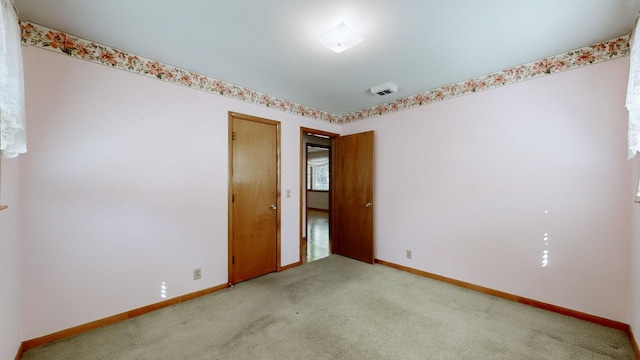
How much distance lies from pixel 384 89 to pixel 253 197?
2101mm

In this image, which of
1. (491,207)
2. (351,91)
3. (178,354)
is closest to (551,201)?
(491,207)

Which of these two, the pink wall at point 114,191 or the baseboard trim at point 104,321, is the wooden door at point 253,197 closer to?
the pink wall at point 114,191

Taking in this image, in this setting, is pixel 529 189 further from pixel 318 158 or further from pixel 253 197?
pixel 318 158

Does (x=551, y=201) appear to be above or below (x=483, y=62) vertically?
below

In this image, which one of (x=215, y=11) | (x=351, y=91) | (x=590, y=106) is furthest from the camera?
(x=351, y=91)

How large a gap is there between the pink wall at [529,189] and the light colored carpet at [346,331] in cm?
33

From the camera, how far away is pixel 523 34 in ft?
6.36

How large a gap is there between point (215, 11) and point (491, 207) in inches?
123

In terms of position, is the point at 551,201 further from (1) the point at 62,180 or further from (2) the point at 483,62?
(1) the point at 62,180

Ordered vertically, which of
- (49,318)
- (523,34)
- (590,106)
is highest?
(523,34)

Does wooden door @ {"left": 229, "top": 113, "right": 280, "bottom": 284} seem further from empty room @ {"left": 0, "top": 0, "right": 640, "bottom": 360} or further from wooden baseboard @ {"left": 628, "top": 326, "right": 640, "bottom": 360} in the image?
wooden baseboard @ {"left": 628, "top": 326, "right": 640, "bottom": 360}

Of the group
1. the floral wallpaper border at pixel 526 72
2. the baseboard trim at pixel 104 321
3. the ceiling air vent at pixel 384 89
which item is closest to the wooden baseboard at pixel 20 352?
the baseboard trim at pixel 104 321

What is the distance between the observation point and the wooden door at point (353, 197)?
3742 millimetres

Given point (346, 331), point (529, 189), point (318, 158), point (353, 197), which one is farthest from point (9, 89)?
point (318, 158)
